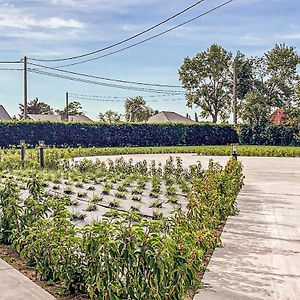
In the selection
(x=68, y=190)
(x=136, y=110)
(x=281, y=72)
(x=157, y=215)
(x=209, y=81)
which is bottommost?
(x=157, y=215)

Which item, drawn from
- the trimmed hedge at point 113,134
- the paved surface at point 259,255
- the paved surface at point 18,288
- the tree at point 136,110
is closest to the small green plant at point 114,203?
the paved surface at point 259,255

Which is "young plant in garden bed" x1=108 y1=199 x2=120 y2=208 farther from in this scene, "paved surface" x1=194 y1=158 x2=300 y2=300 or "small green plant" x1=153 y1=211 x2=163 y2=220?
"paved surface" x1=194 y1=158 x2=300 y2=300

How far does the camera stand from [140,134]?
89.3ft

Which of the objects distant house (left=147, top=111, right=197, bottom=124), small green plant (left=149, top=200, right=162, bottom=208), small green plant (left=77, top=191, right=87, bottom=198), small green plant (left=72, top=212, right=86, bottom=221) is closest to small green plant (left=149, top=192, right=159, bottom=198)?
small green plant (left=149, top=200, right=162, bottom=208)

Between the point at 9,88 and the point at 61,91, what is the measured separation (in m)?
14.1

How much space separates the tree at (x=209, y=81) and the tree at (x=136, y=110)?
40.4ft

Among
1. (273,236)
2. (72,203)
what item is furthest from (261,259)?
(72,203)

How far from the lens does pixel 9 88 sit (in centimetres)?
3170

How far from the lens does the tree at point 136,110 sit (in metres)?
52.8

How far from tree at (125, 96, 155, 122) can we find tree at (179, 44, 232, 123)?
12.3 meters

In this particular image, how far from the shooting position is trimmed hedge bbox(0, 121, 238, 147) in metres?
22.9

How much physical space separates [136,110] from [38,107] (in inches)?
566

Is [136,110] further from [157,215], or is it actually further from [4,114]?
[157,215]

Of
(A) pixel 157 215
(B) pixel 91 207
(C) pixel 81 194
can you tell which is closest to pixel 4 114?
(C) pixel 81 194
